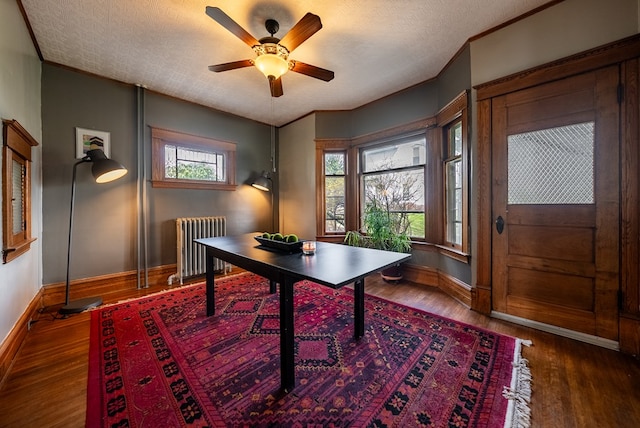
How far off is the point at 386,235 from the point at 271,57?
243 centimetres

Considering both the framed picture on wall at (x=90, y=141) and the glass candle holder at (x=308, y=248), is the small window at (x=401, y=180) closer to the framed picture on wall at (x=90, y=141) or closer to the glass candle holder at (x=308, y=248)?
the glass candle holder at (x=308, y=248)

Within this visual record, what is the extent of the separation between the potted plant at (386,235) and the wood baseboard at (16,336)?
10.6ft

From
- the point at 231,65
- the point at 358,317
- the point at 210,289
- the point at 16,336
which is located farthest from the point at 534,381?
the point at 16,336

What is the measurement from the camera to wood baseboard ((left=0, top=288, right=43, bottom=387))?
159 cm

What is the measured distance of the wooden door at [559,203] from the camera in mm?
1841

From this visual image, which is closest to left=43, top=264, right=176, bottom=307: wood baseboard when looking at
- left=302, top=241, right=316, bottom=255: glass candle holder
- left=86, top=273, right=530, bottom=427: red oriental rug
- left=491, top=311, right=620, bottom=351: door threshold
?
left=86, top=273, right=530, bottom=427: red oriental rug

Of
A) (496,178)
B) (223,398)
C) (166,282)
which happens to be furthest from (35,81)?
(496,178)

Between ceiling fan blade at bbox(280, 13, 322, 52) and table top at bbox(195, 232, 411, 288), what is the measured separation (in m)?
1.64

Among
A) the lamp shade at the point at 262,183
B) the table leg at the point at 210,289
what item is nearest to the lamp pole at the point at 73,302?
the table leg at the point at 210,289

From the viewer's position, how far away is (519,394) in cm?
138

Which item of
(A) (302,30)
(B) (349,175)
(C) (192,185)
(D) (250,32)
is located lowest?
(C) (192,185)

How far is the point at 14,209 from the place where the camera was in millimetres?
2006

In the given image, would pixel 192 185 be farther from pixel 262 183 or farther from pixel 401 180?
pixel 401 180

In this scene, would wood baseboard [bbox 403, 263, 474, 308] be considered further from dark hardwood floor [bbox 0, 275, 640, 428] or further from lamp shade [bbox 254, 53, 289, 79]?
lamp shade [bbox 254, 53, 289, 79]
